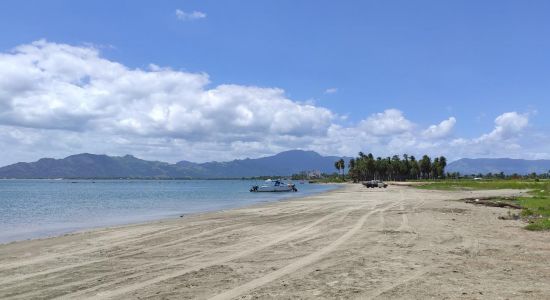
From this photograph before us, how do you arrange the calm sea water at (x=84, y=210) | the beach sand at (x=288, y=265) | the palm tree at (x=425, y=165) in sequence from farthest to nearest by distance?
the palm tree at (x=425, y=165), the calm sea water at (x=84, y=210), the beach sand at (x=288, y=265)

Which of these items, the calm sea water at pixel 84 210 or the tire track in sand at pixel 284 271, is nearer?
the tire track in sand at pixel 284 271

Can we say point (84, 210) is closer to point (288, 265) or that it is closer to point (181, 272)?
→ point (181, 272)

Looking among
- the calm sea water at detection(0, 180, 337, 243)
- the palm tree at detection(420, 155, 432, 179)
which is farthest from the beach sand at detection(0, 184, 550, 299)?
the palm tree at detection(420, 155, 432, 179)

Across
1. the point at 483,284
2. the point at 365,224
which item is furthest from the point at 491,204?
the point at 483,284

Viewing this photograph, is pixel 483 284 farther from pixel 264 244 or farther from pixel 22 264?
pixel 22 264

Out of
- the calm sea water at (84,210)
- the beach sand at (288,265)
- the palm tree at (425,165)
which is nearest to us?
the beach sand at (288,265)

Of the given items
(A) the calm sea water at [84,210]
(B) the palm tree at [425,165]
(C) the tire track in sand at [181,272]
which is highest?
(B) the palm tree at [425,165]

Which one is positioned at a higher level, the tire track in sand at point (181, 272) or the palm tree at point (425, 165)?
the palm tree at point (425, 165)

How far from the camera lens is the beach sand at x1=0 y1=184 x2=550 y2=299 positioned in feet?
29.0

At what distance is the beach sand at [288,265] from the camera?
8.84 m

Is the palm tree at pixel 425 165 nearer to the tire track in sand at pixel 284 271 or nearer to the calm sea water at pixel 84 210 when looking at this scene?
the calm sea water at pixel 84 210

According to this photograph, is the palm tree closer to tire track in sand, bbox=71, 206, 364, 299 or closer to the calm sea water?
the calm sea water

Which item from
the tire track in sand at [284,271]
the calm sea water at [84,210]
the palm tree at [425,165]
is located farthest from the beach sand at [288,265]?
the palm tree at [425,165]

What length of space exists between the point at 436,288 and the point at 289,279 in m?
3.02
